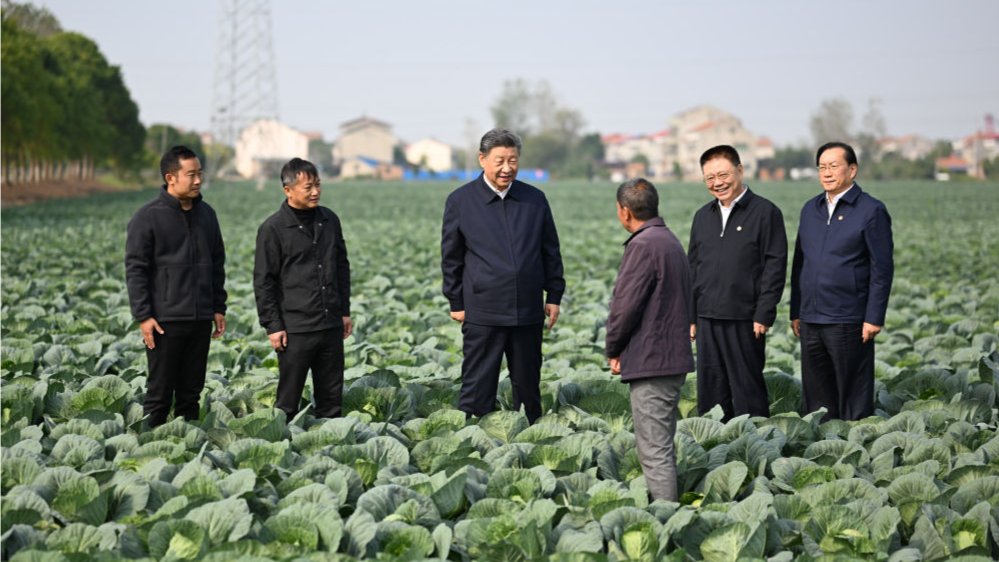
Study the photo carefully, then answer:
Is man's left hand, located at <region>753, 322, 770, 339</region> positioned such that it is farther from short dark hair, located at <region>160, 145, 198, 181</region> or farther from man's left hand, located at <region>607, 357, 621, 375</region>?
short dark hair, located at <region>160, 145, 198, 181</region>

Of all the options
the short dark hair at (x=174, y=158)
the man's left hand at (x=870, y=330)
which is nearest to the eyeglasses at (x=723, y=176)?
the man's left hand at (x=870, y=330)

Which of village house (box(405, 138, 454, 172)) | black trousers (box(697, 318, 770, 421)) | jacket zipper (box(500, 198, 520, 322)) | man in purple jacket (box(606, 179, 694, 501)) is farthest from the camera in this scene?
village house (box(405, 138, 454, 172))

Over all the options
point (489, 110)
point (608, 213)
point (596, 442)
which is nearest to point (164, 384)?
point (596, 442)

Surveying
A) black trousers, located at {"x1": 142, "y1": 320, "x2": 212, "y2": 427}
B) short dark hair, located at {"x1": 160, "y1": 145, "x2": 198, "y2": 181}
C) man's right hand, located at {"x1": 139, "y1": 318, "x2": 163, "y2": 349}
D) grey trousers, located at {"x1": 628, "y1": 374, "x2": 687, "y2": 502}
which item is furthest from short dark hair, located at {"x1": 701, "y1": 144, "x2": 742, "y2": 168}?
man's right hand, located at {"x1": 139, "y1": 318, "x2": 163, "y2": 349}

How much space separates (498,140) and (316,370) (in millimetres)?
1536

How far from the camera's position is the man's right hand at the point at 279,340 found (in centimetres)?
465

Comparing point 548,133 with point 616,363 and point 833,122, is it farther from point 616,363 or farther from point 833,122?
point 616,363

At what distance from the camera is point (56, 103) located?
40844 millimetres

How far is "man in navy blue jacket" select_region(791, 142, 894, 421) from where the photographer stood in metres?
4.68

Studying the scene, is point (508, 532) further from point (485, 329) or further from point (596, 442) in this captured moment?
point (485, 329)

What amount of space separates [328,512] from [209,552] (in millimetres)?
439

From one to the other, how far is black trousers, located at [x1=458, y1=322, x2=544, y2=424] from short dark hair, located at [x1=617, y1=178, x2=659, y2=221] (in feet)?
3.96

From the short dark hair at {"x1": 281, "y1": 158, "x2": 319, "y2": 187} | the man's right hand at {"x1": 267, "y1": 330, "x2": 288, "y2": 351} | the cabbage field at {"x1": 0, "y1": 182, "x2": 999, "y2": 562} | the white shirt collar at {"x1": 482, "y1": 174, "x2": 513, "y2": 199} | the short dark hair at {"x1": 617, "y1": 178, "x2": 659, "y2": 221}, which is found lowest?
the cabbage field at {"x1": 0, "y1": 182, "x2": 999, "y2": 562}

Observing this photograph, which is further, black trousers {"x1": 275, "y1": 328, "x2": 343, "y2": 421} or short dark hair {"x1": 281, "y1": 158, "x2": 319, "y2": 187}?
black trousers {"x1": 275, "y1": 328, "x2": 343, "y2": 421}
